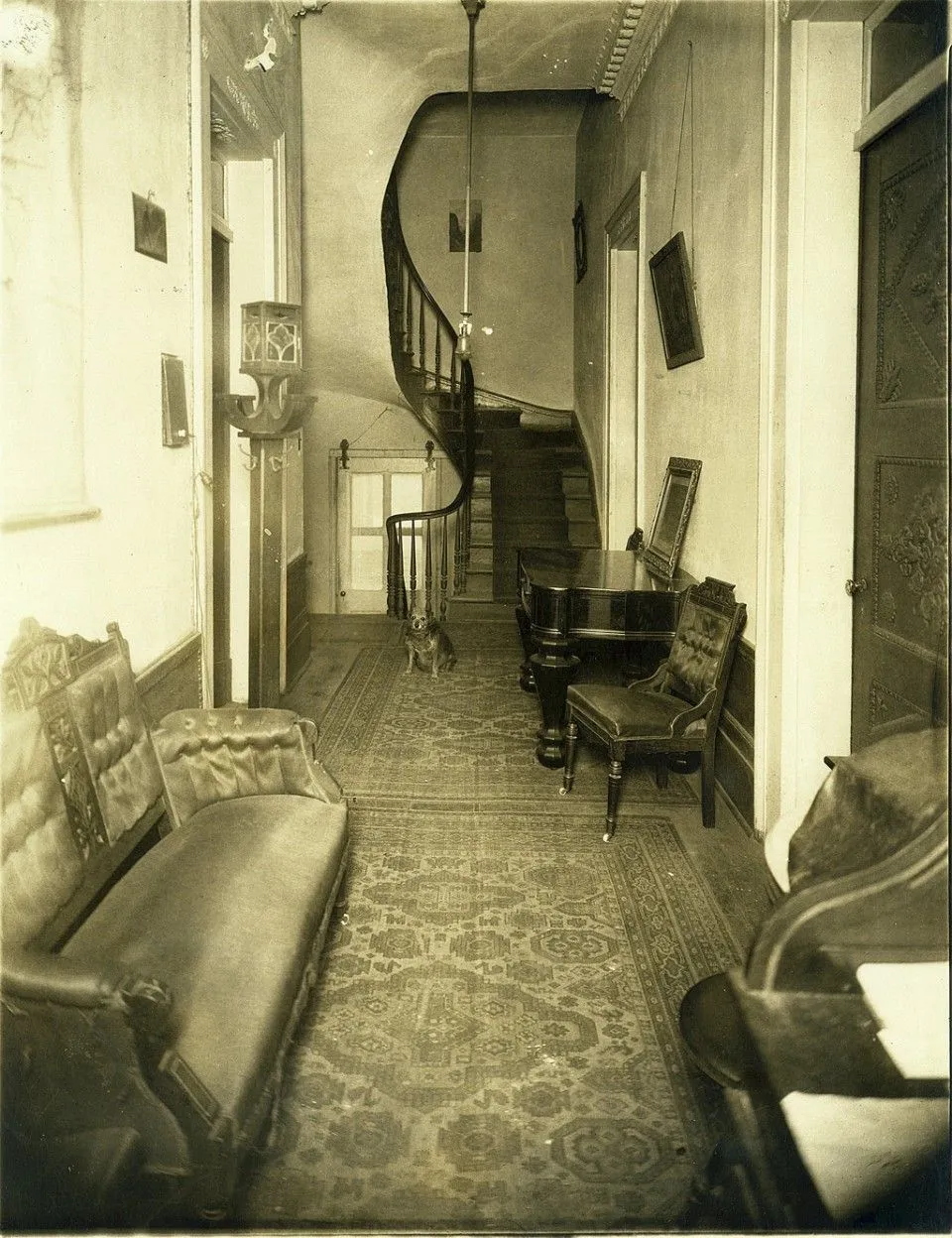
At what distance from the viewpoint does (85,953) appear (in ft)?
7.13

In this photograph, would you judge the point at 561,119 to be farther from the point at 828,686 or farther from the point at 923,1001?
the point at 923,1001

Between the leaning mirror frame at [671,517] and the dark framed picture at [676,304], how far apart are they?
1.77 feet

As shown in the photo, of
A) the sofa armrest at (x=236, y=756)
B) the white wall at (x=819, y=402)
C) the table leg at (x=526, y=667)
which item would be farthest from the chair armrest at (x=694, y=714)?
the table leg at (x=526, y=667)

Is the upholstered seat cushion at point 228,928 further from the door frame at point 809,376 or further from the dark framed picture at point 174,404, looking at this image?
the door frame at point 809,376

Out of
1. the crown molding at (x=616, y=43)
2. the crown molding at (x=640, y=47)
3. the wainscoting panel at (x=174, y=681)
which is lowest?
the wainscoting panel at (x=174, y=681)

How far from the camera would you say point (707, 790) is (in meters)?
4.07

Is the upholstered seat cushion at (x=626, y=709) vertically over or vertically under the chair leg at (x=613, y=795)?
over

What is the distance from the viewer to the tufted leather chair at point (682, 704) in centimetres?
398

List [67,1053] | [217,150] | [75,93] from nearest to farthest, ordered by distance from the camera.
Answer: [67,1053]
[75,93]
[217,150]

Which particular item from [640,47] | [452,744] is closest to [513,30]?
[640,47]

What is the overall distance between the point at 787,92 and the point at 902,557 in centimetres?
161

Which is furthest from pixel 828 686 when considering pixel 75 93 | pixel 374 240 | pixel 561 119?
pixel 561 119

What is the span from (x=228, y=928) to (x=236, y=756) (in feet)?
3.11

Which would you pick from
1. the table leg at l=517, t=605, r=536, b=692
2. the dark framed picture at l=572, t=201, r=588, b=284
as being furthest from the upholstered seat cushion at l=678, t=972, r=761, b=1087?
the dark framed picture at l=572, t=201, r=588, b=284
